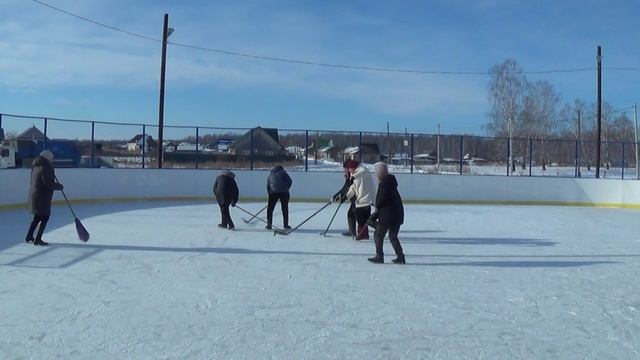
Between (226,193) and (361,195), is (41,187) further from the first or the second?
(361,195)

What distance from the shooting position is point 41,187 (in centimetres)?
871

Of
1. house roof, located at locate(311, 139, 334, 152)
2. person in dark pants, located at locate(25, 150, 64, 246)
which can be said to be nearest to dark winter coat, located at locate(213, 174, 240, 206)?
person in dark pants, located at locate(25, 150, 64, 246)

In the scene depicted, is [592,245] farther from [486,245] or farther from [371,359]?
[371,359]

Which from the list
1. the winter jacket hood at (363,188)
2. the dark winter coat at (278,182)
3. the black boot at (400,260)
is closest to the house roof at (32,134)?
the dark winter coat at (278,182)

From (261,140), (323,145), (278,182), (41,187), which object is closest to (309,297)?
(41,187)

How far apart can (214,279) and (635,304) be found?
14.2 ft

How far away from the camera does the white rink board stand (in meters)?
17.8

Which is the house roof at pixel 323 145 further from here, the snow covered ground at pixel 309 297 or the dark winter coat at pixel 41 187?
the dark winter coat at pixel 41 187

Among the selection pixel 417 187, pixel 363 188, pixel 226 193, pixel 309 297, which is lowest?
pixel 309 297

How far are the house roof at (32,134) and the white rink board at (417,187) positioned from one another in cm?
161

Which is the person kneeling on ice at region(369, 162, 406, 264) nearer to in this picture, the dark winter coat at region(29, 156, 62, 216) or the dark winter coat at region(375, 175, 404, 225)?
the dark winter coat at region(375, 175, 404, 225)

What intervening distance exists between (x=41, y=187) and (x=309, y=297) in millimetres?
4784

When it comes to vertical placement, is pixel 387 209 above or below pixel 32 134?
below

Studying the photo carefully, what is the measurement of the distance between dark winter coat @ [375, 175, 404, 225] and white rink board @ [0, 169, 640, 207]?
37.3 ft
